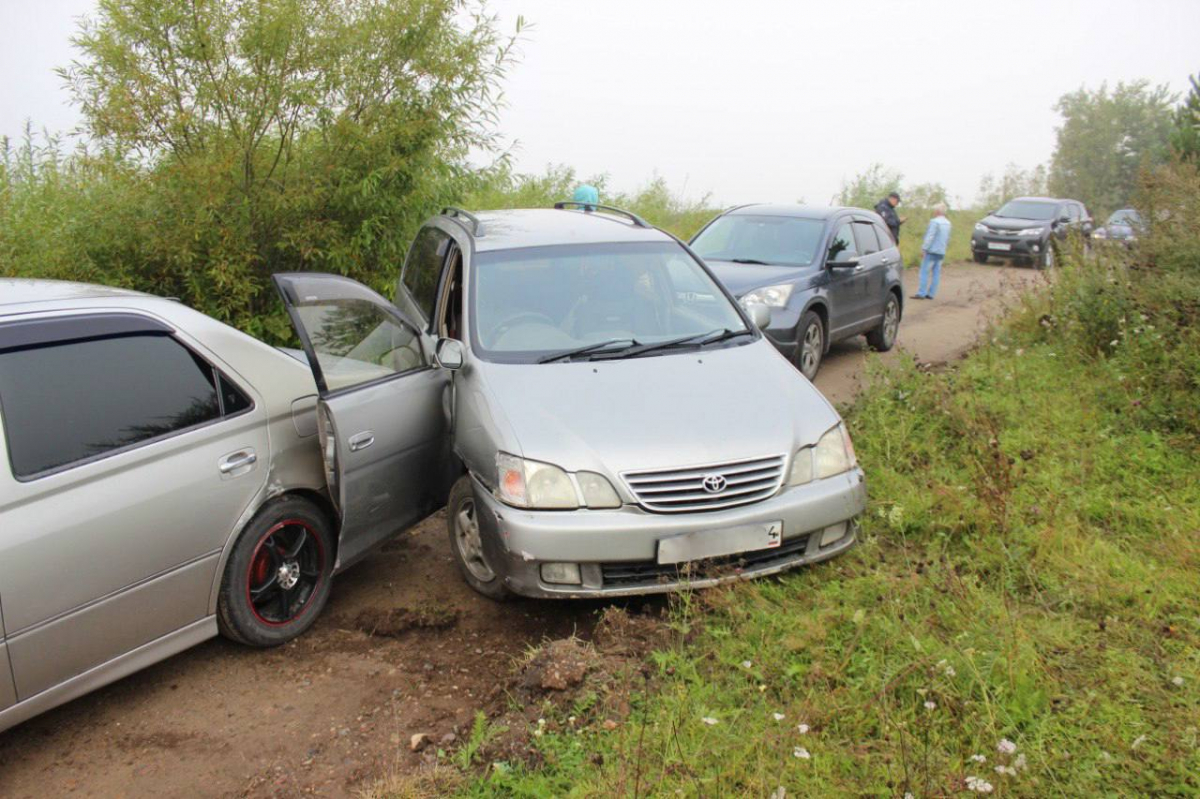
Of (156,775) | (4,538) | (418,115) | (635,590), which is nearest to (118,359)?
(4,538)

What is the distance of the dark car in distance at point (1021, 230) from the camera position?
19.8 metres

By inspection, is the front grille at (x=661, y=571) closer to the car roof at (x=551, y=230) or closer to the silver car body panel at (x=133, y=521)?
the silver car body panel at (x=133, y=521)

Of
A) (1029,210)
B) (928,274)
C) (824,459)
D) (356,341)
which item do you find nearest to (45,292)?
(356,341)

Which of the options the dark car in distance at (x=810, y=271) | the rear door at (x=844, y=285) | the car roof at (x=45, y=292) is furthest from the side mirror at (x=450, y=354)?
the rear door at (x=844, y=285)

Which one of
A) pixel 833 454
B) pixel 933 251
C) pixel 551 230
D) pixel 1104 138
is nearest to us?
pixel 833 454

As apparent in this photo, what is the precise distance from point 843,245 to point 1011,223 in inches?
505

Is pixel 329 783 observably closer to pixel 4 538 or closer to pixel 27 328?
pixel 4 538

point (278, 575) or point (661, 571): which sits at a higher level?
point (661, 571)

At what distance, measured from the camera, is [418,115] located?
7.07 m

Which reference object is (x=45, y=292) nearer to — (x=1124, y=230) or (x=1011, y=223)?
(x=1124, y=230)

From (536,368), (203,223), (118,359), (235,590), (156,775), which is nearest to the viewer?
(156,775)

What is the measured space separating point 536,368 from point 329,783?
2187 mm

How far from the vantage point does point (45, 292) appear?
392 centimetres

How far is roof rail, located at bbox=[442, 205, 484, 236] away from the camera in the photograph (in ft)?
19.4
